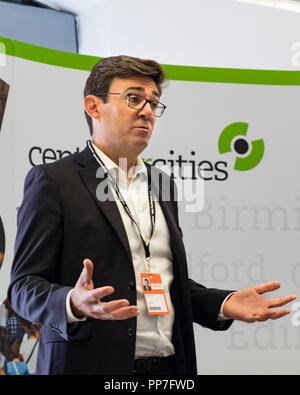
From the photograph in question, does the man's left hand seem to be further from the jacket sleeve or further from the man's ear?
the man's ear

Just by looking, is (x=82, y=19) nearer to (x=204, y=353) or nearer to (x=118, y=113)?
(x=204, y=353)

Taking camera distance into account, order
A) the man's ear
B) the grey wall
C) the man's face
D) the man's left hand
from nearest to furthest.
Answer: the man's left hand < the man's face < the man's ear < the grey wall

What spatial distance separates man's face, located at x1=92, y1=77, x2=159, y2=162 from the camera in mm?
2156

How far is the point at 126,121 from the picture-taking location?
7.13ft

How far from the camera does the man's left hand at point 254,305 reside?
201cm

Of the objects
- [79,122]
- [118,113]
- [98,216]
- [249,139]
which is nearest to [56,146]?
[79,122]

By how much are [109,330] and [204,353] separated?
1.95m

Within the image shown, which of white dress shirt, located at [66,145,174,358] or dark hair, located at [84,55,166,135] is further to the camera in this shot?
dark hair, located at [84,55,166,135]

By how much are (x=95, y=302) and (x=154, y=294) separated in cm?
36

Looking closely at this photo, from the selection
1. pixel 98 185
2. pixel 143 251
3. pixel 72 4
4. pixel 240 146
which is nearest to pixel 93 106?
pixel 98 185

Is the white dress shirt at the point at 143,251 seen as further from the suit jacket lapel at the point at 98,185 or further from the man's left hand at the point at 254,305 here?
the man's left hand at the point at 254,305

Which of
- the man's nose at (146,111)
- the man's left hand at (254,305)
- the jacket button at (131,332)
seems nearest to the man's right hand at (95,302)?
the jacket button at (131,332)

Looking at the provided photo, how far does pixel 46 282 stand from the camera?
182 cm

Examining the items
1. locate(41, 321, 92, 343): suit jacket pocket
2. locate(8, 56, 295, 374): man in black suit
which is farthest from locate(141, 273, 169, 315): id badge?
locate(41, 321, 92, 343): suit jacket pocket
